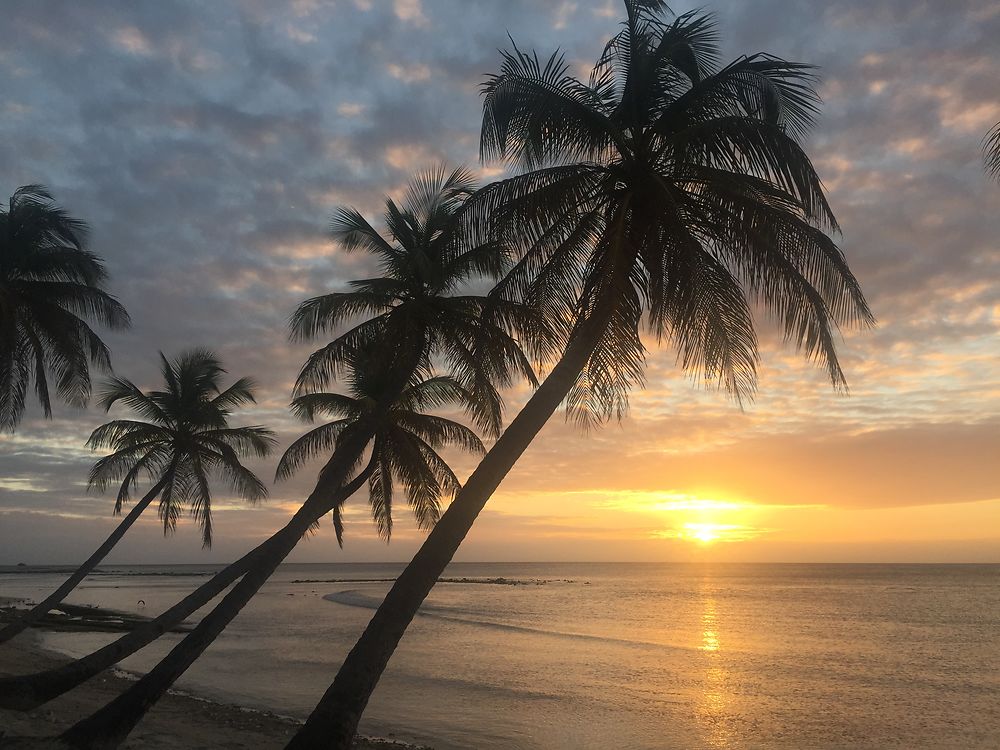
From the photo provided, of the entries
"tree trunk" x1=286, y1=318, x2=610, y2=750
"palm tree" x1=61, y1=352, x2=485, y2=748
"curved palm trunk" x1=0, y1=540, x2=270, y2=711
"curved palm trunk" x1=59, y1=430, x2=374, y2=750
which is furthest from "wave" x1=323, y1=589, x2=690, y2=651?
"tree trunk" x1=286, y1=318, x2=610, y2=750

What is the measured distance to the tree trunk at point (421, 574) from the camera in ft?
21.6

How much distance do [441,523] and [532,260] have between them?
3.74 m

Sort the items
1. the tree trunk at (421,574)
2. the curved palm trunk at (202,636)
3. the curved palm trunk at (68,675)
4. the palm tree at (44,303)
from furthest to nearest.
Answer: the palm tree at (44,303), the curved palm trunk at (68,675), the curved palm trunk at (202,636), the tree trunk at (421,574)

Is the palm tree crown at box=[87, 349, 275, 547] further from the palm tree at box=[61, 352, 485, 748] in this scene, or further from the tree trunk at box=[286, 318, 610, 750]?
the tree trunk at box=[286, 318, 610, 750]

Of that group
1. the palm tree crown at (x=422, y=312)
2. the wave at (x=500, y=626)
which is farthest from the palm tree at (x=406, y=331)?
the wave at (x=500, y=626)

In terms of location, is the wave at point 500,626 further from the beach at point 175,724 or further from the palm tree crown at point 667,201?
the palm tree crown at point 667,201

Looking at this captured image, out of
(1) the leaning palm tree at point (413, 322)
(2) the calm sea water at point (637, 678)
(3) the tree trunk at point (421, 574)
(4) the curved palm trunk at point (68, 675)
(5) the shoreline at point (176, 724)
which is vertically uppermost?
(1) the leaning palm tree at point (413, 322)

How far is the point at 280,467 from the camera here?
18859 mm

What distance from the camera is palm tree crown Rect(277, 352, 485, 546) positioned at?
17.0 meters

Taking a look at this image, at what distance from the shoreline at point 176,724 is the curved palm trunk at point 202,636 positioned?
92cm

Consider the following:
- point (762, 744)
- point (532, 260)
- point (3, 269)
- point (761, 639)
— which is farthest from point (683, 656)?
point (3, 269)

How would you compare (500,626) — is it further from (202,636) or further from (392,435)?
(202,636)

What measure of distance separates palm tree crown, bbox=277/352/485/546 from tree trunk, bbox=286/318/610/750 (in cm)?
833

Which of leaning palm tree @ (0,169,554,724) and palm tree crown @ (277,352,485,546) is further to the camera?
palm tree crown @ (277,352,485,546)
